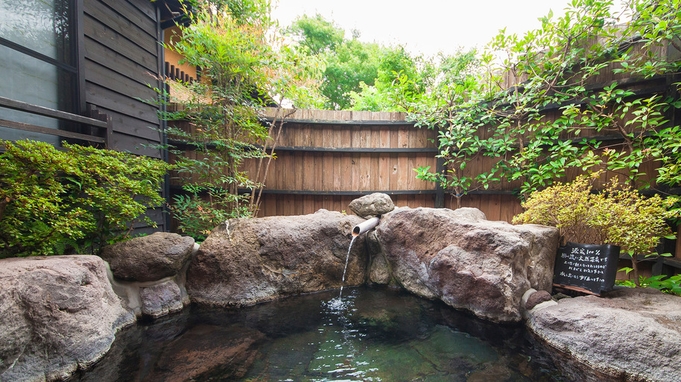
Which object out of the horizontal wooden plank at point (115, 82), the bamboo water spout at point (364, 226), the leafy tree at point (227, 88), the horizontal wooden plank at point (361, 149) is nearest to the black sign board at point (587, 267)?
the bamboo water spout at point (364, 226)

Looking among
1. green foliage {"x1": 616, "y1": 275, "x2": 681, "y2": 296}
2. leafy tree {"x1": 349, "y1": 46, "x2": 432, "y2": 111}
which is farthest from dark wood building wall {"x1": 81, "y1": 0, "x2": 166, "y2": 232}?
leafy tree {"x1": 349, "y1": 46, "x2": 432, "y2": 111}

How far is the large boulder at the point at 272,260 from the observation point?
313 centimetres

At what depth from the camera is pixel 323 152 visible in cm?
530

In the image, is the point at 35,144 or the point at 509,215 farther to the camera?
the point at 509,215

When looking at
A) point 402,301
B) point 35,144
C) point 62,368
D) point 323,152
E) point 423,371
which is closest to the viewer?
point 62,368

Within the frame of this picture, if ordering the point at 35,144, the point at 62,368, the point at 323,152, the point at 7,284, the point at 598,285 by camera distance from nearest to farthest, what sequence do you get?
the point at 7,284
the point at 62,368
the point at 35,144
the point at 598,285
the point at 323,152

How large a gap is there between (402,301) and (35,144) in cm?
364

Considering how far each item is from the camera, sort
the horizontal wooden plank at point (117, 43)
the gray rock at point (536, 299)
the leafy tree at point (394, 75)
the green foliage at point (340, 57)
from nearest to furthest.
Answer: the gray rock at point (536, 299), the horizontal wooden plank at point (117, 43), the leafy tree at point (394, 75), the green foliage at point (340, 57)

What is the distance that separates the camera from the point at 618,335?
193 centimetres

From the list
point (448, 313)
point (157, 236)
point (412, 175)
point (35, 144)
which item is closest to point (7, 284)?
point (35, 144)

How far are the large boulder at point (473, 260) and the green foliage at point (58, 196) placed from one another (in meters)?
2.98

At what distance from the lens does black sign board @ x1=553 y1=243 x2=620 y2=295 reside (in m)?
2.56

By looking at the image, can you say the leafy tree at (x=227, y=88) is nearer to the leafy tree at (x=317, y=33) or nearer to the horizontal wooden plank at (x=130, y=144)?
the horizontal wooden plank at (x=130, y=144)

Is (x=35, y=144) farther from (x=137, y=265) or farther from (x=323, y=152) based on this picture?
(x=323, y=152)
